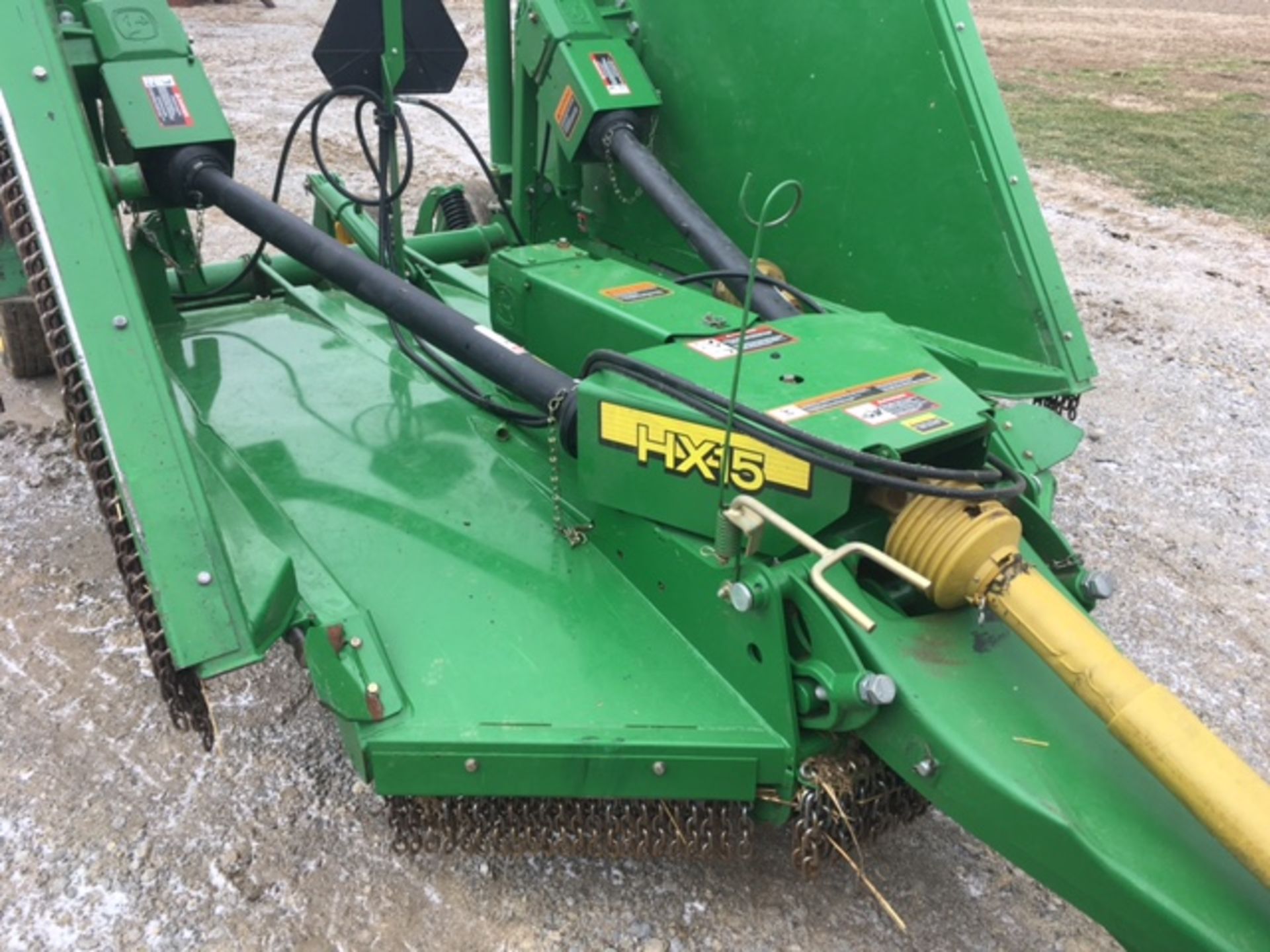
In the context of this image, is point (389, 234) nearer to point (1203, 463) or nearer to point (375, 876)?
point (375, 876)

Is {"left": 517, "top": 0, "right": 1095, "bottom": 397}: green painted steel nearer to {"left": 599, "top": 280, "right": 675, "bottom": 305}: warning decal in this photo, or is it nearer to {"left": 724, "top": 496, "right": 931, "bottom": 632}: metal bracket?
{"left": 599, "top": 280, "right": 675, "bottom": 305}: warning decal

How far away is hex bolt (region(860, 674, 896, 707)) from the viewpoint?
67.5 inches

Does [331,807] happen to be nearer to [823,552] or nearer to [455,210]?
[823,552]

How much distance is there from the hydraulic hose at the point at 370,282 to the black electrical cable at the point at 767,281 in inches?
18.4

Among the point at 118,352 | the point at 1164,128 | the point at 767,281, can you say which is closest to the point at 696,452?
the point at 767,281

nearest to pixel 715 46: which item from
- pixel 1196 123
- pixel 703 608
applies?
pixel 703 608

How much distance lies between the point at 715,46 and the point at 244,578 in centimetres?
203

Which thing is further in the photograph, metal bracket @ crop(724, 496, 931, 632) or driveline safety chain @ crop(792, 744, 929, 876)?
driveline safety chain @ crop(792, 744, 929, 876)

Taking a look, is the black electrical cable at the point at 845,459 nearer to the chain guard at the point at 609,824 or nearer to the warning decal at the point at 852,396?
the warning decal at the point at 852,396

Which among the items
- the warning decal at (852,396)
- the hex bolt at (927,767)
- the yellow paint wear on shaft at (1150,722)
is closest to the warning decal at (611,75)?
the warning decal at (852,396)

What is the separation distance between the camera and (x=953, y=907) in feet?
7.18

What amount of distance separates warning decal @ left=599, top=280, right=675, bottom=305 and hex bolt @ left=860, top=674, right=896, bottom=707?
1071 mm

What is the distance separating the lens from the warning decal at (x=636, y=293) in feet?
8.23

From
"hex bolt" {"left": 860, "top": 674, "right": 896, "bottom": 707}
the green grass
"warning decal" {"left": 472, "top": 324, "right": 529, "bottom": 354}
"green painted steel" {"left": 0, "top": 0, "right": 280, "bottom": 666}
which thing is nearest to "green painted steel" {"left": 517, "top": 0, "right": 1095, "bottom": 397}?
"warning decal" {"left": 472, "top": 324, "right": 529, "bottom": 354}
